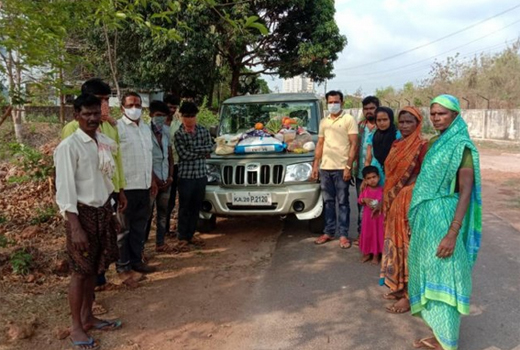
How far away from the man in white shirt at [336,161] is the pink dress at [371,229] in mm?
389

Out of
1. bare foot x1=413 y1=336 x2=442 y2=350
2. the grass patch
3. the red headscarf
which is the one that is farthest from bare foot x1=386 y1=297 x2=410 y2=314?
the grass patch

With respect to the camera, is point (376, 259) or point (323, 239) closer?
point (376, 259)

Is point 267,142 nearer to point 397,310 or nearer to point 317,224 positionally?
point 317,224

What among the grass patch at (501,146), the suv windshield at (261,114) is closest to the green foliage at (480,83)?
the grass patch at (501,146)

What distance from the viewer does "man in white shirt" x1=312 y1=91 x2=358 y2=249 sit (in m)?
5.10

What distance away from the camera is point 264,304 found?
370 cm

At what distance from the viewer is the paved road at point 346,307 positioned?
3.08 metres

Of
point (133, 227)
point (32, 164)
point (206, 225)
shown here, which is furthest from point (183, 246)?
point (32, 164)

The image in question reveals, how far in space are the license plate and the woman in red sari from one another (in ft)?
5.92

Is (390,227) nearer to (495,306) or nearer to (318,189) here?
(495,306)

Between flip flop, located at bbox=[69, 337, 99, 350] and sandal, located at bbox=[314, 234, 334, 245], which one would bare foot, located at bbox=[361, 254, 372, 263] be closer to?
sandal, located at bbox=[314, 234, 334, 245]

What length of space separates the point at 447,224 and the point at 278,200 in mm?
2706

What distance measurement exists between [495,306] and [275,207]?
8.55 feet

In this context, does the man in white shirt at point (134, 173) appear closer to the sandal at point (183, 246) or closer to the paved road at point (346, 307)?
the sandal at point (183, 246)
